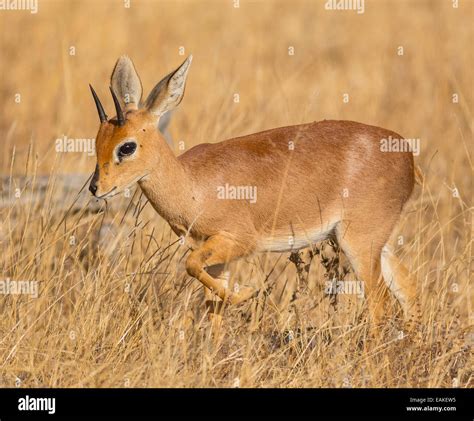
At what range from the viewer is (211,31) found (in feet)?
57.8

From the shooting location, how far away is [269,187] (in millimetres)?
7055

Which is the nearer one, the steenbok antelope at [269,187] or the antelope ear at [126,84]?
the steenbok antelope at [269,187]

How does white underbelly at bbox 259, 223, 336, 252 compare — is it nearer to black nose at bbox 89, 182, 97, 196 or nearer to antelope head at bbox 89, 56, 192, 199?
antelope head at bbox 89, 56, 192, 199

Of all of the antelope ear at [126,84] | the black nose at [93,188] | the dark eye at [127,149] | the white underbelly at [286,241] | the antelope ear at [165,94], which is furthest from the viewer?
the white underbelly at [286,241]

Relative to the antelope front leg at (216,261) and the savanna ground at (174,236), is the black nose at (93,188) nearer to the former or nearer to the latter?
the antelope front leg at (216,261)

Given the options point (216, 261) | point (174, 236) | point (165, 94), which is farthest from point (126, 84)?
point (174, 236)

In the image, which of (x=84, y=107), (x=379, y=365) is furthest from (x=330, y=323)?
(x=84, y=107)

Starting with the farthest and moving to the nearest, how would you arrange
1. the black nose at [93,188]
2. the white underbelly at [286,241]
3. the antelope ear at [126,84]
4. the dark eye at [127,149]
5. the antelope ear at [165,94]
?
the white underbelly at [286,241]
the antelope ear at [126,84]
the antelope ear at [165,94]
the dark eye at [127,149]
the black nose at [93,188]

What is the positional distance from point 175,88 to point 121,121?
0.49 m

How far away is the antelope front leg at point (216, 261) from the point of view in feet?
21.3

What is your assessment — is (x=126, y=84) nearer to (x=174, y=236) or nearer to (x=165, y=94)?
(x=165, y=94)

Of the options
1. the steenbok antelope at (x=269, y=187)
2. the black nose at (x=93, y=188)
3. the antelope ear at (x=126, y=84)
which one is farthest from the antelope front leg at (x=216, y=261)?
the antelope ear at (x=126, y=84)

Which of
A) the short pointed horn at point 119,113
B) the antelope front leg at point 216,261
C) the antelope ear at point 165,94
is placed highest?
the antelope ear at point 165,94

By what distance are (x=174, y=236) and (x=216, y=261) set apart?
174 centimetres
